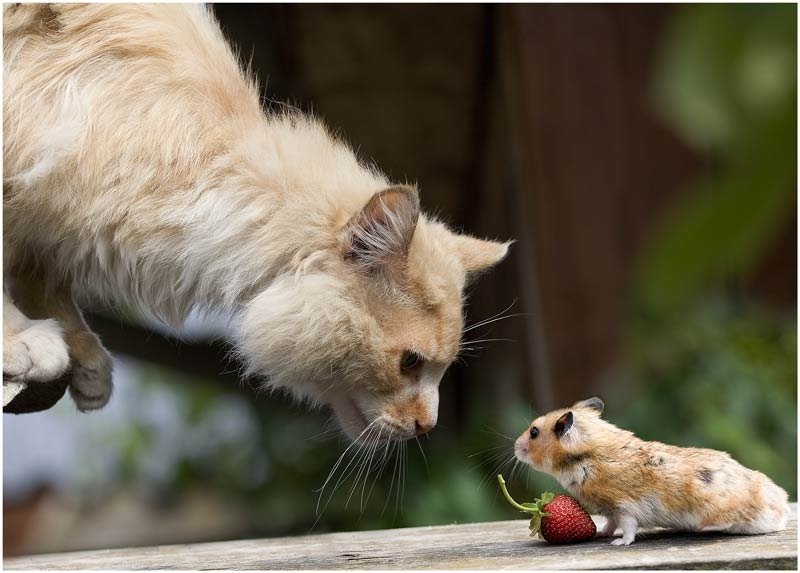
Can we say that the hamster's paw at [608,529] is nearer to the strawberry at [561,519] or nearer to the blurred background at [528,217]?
the strawberry at [561,519]

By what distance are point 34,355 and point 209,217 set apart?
19.7 inches

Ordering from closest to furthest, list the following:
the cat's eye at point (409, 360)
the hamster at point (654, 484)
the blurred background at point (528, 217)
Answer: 1. the hamster at point (654, 484)
2. the cat's eye at point (409, 360)
3. the blurred background at point (528, 217)

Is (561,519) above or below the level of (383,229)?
below

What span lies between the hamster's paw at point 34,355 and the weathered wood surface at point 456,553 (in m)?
0.41

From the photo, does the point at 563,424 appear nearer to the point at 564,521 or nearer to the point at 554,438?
the point at 554,438

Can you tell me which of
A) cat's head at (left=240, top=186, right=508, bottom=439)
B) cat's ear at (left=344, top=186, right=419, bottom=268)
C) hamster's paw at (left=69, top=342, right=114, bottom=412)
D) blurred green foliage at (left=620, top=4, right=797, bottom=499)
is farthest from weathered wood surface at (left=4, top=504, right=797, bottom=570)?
blurred green foliage at (left=620, top=4, right=797, bottom=499)


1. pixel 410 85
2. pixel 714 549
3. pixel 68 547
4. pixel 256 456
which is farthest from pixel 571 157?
pixel 68 547

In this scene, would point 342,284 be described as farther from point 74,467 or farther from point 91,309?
point 74,467

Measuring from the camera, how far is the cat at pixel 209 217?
1937 millimetres

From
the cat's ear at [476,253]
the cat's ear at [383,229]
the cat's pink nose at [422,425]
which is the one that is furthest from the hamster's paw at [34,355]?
the cat's ear at [476,253]

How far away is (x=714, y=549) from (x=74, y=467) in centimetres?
652

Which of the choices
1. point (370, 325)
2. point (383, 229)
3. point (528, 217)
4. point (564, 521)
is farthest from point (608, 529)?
point (528, 217)

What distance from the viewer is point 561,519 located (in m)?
1.71

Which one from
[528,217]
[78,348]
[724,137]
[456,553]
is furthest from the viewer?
[528,217]
